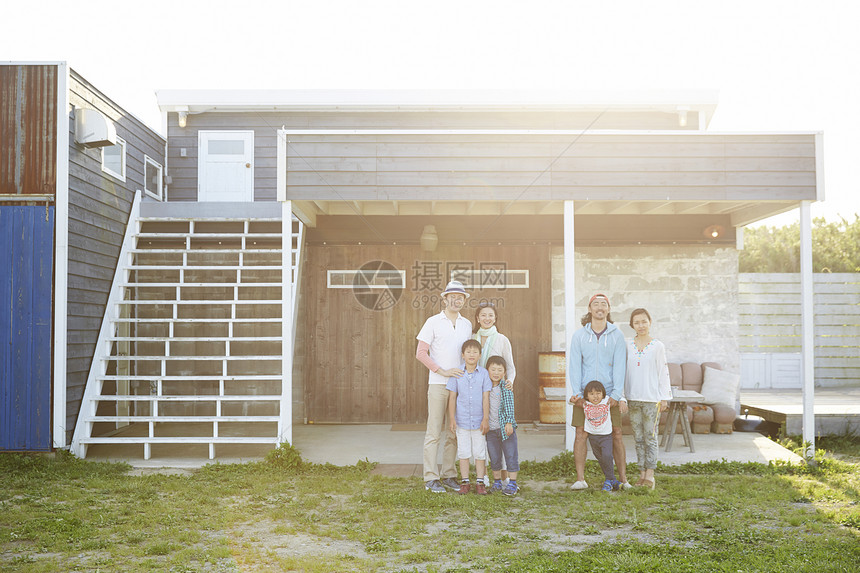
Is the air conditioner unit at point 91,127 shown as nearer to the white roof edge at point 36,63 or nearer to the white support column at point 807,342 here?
the white roof edge at point 36,63

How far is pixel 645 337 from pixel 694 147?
2.14m

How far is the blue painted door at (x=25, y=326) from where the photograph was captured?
7.00 metres

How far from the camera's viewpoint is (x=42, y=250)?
23.4 feet

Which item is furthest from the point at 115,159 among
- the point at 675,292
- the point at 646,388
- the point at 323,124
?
the point at 675,292

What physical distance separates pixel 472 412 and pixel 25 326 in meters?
4.60

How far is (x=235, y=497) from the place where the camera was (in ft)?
19.0

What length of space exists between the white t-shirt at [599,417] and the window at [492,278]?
3.86 meters

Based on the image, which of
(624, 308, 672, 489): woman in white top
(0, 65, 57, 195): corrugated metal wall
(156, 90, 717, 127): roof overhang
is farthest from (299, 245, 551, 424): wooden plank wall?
(624, 308, 672, 489): woman in white top

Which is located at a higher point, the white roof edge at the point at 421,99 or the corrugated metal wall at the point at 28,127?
the white roof edge at the point at 421,99

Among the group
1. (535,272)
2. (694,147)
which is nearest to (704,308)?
(535,272)

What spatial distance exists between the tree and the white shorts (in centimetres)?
1664

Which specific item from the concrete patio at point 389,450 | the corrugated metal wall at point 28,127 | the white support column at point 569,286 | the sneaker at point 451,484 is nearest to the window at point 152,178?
the corrugated metal wall at point 28,127

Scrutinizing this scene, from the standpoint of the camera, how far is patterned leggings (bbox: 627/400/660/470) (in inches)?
233

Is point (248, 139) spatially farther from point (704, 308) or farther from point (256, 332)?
point (704, 308)
